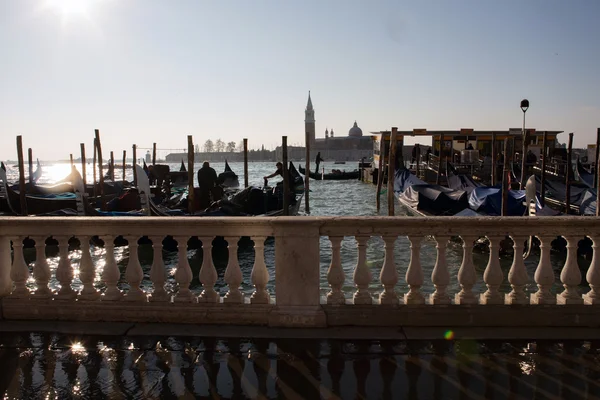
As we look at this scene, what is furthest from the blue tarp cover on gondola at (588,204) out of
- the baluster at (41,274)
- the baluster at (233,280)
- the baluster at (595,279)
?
the baluster at (41,274)

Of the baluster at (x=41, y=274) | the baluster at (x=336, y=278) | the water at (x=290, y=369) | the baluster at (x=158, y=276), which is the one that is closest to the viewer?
the water at (x=290, y=369)

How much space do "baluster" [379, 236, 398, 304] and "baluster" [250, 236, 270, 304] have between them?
33.6 inches

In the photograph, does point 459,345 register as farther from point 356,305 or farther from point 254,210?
point 254,210

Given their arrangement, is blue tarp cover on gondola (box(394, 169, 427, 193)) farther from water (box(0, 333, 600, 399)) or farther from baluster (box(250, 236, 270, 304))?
water (box(0, 333, 600, 399))

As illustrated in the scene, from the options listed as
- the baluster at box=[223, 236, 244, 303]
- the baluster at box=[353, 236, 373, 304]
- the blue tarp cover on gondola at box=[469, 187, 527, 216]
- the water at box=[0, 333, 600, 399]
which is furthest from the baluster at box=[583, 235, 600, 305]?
the blue tarp cover on gondola at box=[469, 187, 527, 216]

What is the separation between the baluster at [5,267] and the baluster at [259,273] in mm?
1924

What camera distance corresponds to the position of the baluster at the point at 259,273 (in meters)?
3.61

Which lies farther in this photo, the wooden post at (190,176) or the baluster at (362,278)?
the wooden post at (190,176)

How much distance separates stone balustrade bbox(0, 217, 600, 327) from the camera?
11.6 ft

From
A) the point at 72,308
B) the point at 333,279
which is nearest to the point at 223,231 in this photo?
the point at 333,279

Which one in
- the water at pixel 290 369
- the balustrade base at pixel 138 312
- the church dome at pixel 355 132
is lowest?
the water at pixel 290 369

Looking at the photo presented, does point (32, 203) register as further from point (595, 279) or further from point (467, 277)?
point (595, 279)

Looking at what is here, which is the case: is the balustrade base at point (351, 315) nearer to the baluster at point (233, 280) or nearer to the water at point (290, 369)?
the baluster at point (233, 280)

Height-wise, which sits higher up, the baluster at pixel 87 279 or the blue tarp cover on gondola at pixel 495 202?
the baluster at pixel 87 279
